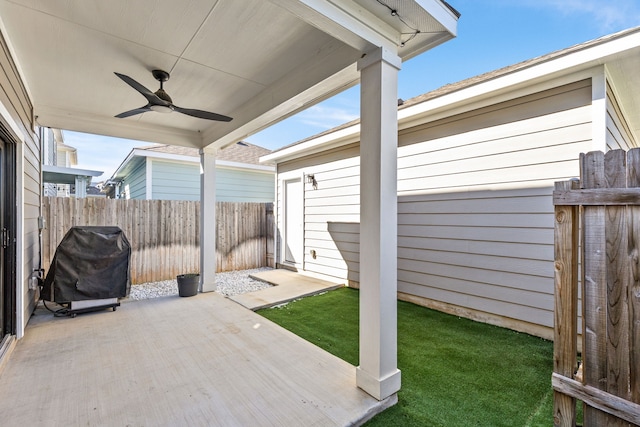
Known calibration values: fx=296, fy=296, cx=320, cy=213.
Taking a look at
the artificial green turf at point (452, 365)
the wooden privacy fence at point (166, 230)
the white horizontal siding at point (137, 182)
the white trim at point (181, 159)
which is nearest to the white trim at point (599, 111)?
the artificial green turf at point (452, 365)

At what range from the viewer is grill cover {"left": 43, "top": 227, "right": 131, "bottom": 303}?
3.73 meters

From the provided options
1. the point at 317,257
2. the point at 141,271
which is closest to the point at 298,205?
the point at 317,257

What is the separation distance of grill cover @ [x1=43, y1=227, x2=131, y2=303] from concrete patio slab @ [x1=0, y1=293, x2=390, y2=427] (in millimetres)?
374

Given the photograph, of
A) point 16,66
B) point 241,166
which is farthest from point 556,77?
point 241,166

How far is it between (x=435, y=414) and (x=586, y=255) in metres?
1.34

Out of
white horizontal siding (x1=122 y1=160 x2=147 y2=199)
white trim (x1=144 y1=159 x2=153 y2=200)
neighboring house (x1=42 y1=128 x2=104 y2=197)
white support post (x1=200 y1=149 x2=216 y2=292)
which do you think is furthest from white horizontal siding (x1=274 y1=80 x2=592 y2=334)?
white horizontal siding (x1=122 y1=160 x2=147 y2=199)

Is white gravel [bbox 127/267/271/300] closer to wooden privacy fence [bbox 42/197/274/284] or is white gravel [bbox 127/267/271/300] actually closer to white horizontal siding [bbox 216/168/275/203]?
wooden privacy fence [bbox 42/197/274/284]

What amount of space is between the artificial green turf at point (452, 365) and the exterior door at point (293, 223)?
103 inches

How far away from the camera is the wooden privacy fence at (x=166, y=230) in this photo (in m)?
Result: 5.16

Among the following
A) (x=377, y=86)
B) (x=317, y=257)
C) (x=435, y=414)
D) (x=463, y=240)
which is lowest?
(x=435, y=414)

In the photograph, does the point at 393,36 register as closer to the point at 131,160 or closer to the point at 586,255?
the point at 586,255

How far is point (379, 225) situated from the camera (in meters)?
2.10

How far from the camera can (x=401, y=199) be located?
461cm

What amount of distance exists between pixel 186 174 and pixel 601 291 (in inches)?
371
